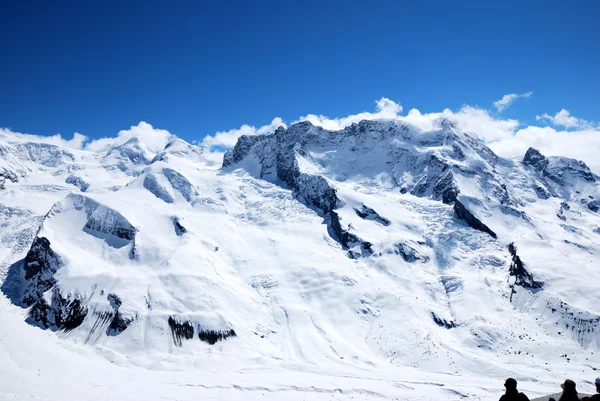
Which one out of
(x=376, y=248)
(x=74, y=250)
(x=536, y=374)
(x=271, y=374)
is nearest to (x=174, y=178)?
(x=74, y=250)

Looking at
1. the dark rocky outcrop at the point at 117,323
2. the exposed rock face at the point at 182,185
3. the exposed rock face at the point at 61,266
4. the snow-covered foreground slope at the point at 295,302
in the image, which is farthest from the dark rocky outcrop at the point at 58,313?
the exposed rock face at the point at 182,185

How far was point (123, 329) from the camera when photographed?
102062 mm

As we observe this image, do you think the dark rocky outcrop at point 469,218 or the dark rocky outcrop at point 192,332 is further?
the dark rocky outcrop at point 469,218

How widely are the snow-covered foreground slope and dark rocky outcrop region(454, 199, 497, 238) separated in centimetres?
54

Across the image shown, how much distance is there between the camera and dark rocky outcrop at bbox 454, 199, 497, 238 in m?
159

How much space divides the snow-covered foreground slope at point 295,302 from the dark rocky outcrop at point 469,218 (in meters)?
0.54

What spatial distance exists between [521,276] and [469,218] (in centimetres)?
4347

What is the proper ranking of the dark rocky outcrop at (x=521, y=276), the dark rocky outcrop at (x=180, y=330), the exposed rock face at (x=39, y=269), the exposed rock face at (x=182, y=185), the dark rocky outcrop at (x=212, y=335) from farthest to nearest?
the exposed rock face at (x=182, y=185), the dark rocky outcrop at (x=521, y=276), the exposed rock face at (x=39, y=269), the dark rocky outcrop at (x=212, y=335), the dark rocky outcrop at (x=180, y=330)

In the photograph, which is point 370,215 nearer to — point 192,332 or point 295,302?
point 295,302

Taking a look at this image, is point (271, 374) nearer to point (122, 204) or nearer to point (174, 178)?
point (122, 204)

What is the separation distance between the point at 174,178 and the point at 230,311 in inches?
4003

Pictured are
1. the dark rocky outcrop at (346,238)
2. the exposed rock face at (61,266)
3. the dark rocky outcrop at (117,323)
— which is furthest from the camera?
the dark rocky outcrop at (346,238)

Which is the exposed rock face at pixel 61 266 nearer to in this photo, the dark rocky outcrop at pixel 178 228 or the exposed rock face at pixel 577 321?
the dark rocky outcrop at pixel 178 228

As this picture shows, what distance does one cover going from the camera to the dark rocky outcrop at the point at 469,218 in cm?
15912
